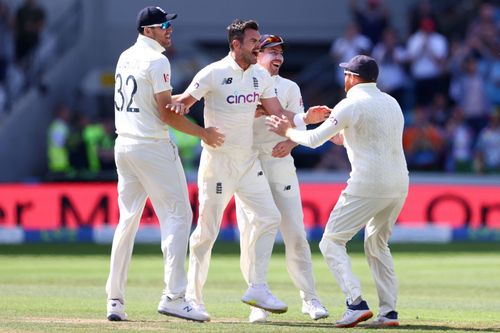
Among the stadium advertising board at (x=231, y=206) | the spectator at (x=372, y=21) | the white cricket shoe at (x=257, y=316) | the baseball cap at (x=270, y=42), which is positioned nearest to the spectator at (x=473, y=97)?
the spectator at (x=372, y=21)

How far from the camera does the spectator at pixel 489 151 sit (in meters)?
21.7

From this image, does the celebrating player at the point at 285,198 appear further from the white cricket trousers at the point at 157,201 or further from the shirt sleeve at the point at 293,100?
the white cricket trousers at the point at 157,201

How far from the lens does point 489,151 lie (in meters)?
21.8

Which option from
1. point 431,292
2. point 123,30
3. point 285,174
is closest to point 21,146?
point 123,30

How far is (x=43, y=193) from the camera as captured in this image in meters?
19.9

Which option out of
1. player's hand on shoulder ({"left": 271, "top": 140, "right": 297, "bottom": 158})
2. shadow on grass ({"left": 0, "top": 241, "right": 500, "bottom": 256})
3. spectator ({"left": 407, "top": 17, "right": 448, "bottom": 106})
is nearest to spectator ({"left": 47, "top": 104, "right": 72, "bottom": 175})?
shadow on grass ({"left": 0, "top": 241, "right": 500, "bottom": 256})

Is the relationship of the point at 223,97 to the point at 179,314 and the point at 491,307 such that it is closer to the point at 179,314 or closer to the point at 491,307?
the point at 179,314

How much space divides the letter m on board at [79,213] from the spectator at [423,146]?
18.2ft

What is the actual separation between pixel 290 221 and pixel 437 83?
13.8 m

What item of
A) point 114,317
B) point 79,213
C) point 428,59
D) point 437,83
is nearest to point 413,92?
point 437,83

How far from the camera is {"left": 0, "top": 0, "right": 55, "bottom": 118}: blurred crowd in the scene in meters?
25.1

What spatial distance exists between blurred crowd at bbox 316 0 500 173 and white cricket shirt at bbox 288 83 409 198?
41.4 feet

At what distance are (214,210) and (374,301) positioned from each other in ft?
8.34

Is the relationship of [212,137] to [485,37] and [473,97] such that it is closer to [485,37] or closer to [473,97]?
[473,97]
